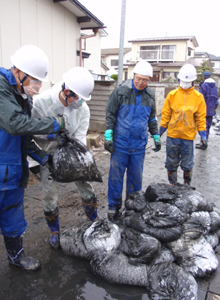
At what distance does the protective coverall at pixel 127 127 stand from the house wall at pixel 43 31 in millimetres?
2774

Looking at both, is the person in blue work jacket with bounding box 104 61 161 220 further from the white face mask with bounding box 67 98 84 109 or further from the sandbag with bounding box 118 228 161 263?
the sandbag with bounding box 118 228 161 263

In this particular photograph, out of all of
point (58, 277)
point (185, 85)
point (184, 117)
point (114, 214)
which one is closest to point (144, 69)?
point (185, 85)

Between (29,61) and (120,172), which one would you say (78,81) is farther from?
(120,172)

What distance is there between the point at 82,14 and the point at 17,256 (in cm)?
Answer: 624

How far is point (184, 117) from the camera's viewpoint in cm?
344

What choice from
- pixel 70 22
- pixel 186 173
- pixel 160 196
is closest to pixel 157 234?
pixel 160 196

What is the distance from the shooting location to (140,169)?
9.70 ft

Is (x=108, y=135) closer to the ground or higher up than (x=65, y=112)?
closer to the ground

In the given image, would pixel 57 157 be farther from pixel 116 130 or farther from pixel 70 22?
pixel 70 22

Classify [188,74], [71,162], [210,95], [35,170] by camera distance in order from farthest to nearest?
1. [210,95]
2. [188,74]
3. [35,170]
4. [71,162]

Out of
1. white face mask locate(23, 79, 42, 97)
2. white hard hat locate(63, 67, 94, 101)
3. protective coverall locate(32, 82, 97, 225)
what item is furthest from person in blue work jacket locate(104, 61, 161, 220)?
white face mask locate(23, 79, 42, 97)

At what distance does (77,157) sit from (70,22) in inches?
212

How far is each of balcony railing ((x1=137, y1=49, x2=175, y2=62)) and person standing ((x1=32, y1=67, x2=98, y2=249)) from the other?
29.4 metres

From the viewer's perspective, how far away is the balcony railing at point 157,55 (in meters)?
28.8
